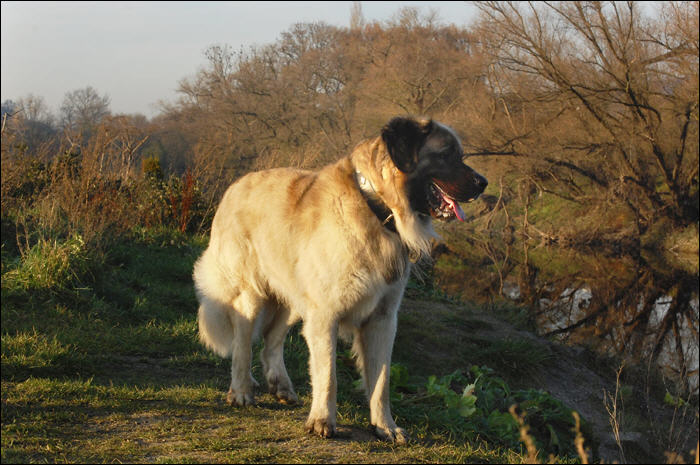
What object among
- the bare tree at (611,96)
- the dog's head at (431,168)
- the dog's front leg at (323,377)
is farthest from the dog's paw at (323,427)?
the bare tree at (611,96)

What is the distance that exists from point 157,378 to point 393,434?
225 centimetres

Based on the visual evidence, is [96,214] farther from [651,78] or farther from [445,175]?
[651,78]

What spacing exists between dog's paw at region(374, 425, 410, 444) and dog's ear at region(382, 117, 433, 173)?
1.70 metres

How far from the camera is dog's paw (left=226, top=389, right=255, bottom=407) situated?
4750 millimetres

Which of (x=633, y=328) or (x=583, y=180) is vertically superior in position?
(x=583, y=180)

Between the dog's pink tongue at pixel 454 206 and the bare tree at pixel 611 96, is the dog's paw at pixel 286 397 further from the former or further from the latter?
the bare tree at pixel 611 96

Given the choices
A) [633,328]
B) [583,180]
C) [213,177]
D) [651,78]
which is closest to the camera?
[633,328]

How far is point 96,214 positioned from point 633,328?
29.3 feet

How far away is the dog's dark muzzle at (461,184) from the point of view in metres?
4.09

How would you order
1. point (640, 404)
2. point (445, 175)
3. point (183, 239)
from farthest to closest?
point (183, 239) < point (640, 404) < point (445, 175)

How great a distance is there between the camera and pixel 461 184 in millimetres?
4094

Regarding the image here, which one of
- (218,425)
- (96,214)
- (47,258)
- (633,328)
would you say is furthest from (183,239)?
(633,328)

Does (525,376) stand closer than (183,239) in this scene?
Yes

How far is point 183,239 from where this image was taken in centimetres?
1031
